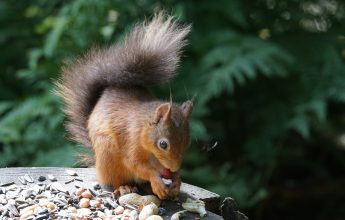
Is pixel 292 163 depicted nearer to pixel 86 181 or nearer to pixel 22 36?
pixel 22 36

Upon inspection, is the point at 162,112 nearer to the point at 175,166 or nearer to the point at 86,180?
the point at 175,166

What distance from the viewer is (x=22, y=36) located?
424 cm

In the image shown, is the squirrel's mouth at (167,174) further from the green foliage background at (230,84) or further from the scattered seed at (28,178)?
the green foliage background at (230,84)

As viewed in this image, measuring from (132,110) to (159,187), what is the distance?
0.86ft

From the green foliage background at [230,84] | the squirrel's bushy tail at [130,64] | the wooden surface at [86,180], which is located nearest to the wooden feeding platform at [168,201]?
the wooden surface at [86,180]

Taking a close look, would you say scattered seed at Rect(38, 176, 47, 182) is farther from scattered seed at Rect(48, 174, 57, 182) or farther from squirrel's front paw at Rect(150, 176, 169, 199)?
squirrel's front paw at Rect(150, 176, 169, 199)

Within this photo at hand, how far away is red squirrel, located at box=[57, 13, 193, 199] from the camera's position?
2117mm

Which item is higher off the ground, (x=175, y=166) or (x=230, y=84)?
(x=175, y=166)

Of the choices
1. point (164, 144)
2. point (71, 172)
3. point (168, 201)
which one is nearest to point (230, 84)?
point (71, 172)

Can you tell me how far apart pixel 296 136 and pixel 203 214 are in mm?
2543

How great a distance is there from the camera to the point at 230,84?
11.9 feet

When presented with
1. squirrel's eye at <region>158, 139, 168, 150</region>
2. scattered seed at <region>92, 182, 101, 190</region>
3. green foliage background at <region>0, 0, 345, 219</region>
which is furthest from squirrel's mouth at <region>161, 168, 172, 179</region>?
green foliage background at <region>0, 0, 345, 219</region>

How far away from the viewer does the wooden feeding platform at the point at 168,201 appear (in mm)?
2221

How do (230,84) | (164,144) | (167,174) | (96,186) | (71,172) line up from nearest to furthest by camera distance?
(164,144)
(167,174)
(96,186)
(71,172)
(230,84)
